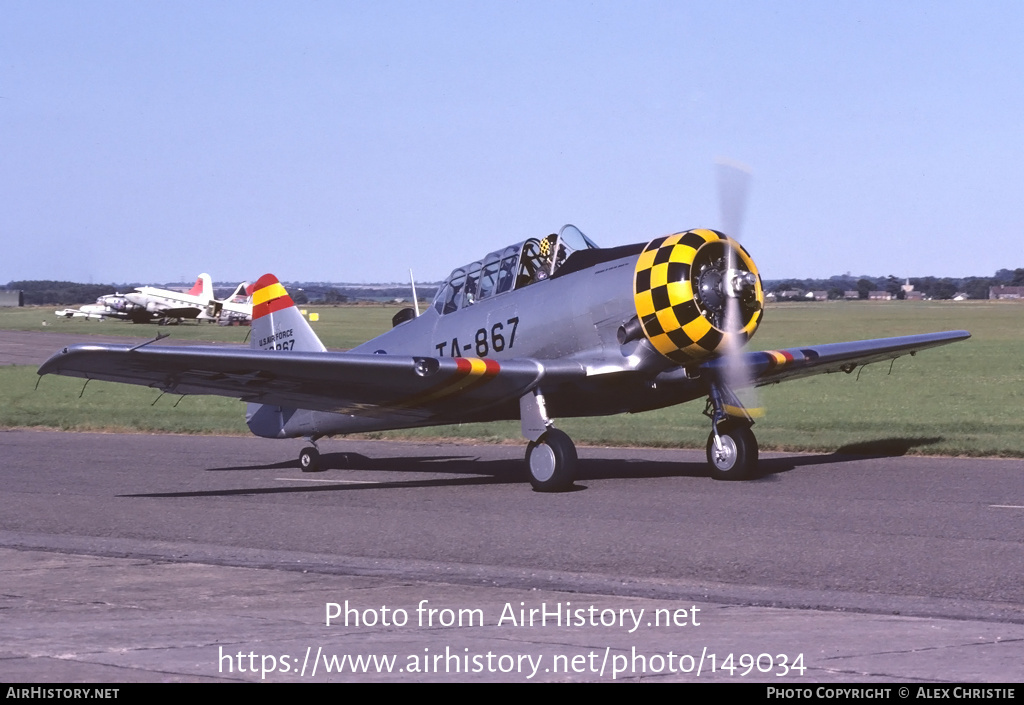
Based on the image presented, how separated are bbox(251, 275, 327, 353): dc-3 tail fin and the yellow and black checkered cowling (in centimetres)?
547

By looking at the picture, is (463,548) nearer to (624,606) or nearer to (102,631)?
(624,606)

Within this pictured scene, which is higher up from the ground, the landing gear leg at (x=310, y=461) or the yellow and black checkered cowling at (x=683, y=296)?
the yellow and black checkered cowling at (x=683, y=296)

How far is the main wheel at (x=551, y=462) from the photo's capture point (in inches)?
496

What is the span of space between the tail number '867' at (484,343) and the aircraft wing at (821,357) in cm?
216

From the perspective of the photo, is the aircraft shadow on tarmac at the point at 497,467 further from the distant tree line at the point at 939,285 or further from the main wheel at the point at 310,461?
the distant tree line at the point at 939,285

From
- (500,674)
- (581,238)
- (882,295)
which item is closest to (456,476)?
(581,238)

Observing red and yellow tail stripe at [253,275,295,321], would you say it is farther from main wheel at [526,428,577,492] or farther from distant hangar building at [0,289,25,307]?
distant hangar building at [0,289,25,307]

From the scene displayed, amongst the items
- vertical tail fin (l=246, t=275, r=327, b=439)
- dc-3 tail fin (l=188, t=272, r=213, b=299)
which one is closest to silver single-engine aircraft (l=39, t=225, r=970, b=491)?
vertical tail fin (l=246, t=275, r=327, b=439)

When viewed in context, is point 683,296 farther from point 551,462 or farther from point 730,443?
point 551,462

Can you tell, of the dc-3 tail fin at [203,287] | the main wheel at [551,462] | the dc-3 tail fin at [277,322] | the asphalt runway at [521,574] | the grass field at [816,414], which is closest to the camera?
the asphalt runway at [521,574]

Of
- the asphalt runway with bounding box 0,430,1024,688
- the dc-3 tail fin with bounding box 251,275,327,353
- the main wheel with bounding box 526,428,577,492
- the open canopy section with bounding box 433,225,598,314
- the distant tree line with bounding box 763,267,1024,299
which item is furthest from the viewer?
the distant tree line with bounding box 763,267,1024,299

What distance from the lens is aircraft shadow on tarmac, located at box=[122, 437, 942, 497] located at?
13555 mm

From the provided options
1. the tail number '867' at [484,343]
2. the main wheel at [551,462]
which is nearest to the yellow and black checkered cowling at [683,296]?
the main wheel at [551,462]
